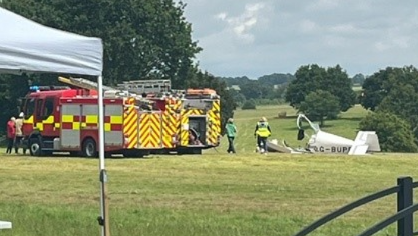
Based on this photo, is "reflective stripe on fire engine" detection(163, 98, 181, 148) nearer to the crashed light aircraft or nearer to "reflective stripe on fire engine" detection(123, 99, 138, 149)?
"reflective stripe on fire engine" detection(123, 99, 138, 149)

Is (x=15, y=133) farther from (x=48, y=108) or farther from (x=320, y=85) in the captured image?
(x=320, y=85)

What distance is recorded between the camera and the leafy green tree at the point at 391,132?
72688mm

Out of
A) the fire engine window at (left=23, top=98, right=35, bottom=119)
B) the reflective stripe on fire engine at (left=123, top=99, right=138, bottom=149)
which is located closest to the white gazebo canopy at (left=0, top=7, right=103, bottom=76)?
the reflective stripe on fire engine at (left=123, top=99, right=138, bottom=149)

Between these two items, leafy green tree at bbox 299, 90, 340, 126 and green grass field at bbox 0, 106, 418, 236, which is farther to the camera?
leafy green tree at bbox 299, 90, 340, 126

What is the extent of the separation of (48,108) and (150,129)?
3.75m

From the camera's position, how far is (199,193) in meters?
17.9

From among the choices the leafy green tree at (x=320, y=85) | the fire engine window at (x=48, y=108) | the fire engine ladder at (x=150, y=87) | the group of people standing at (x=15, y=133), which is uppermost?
the leafy green tree at (x=320, y=85)

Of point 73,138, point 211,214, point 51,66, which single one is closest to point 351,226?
point 211,214

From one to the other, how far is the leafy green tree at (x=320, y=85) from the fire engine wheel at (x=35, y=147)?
73275mm

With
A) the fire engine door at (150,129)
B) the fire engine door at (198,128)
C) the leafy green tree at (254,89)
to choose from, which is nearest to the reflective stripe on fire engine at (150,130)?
the fire engine door at (150,129)

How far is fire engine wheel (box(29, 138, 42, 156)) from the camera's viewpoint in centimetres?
3328

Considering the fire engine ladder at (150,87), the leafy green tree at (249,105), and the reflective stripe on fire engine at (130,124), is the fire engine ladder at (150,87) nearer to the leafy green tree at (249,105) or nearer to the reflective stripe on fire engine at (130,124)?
the reflective stripe on fire engine at (130,124)

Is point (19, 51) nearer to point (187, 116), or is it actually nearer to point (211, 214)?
point (211, 214)

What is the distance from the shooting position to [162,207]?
1484cm
